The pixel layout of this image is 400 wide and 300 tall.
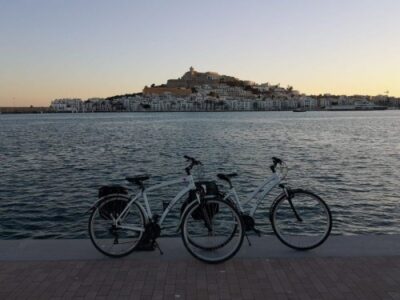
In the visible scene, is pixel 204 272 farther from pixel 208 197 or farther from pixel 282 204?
pixel 282 204

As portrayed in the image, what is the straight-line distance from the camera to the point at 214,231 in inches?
242

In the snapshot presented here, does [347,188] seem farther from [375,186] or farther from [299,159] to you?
[299,159]

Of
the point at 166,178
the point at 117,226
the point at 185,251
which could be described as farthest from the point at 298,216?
the point at 166,178

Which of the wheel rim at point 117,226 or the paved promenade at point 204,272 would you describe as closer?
the paved promenade at point 204,272

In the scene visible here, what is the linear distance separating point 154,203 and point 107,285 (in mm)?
9816

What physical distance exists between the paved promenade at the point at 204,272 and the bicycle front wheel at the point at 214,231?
144mm

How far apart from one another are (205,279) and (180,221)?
1.04m

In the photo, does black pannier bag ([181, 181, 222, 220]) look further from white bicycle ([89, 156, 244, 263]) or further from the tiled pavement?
the tiled pavement

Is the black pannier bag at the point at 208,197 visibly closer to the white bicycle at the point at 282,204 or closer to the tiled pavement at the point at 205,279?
the white bicycle at the point at 282,204

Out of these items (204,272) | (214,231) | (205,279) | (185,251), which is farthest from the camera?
(185,251)

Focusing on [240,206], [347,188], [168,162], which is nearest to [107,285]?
[240,206]

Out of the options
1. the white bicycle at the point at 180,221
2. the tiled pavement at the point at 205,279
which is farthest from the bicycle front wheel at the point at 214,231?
the tiled pavement at the point at 205,279

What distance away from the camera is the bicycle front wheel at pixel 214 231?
595cm

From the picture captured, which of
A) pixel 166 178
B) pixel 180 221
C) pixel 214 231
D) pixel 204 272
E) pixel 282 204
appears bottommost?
pixel 166 178
